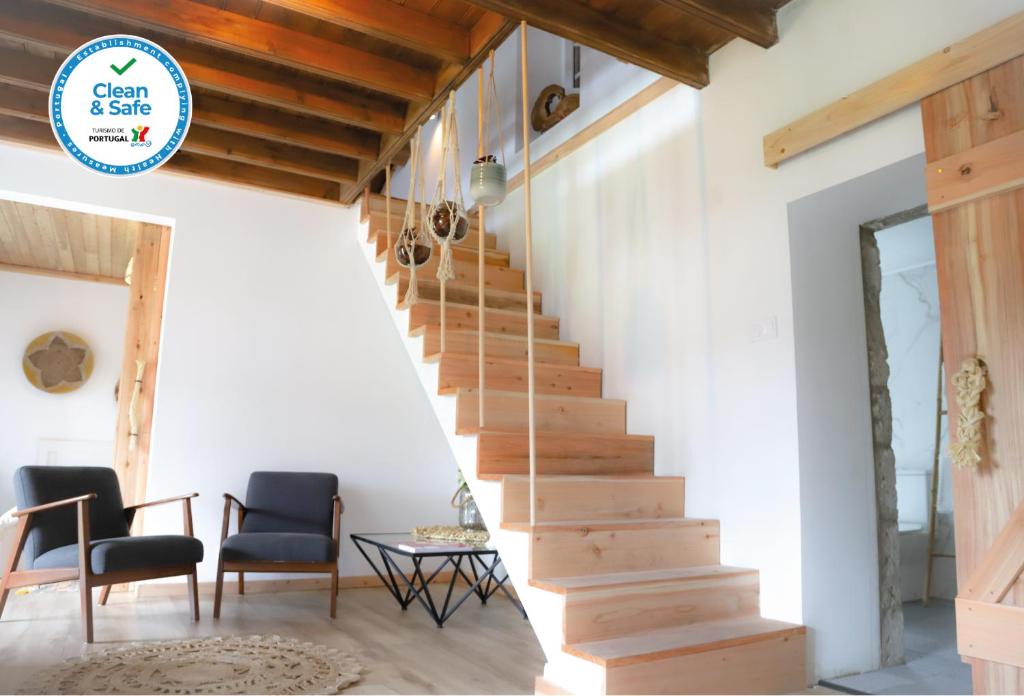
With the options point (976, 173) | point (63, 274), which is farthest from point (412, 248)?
point (63, 274)

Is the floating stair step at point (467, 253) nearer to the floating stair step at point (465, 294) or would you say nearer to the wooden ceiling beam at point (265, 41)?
the floating stair step at point (465, 294)

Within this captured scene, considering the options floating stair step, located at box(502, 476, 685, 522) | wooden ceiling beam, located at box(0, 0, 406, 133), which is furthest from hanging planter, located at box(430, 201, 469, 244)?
floating stair step, located at box(502, 476, 685, 522)

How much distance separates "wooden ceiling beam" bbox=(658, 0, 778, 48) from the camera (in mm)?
2906

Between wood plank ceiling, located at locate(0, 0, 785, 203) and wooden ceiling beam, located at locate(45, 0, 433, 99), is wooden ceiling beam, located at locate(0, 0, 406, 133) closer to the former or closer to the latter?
wood plank ceiling, located at locate(0, 0, 785, 203)

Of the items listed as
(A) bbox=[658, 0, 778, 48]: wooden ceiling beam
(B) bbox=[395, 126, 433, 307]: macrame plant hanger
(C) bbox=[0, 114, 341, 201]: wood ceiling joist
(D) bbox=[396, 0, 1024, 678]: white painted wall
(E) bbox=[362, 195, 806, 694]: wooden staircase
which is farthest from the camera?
(C) bbox=[0, 114, 341, 201]: wood ceiling joist

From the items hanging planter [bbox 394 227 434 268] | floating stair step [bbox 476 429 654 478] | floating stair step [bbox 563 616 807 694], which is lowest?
floating stair step [bbox 563 616 807 694]

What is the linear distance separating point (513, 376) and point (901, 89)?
81.9 inches

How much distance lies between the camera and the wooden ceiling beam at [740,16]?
9.53 feet

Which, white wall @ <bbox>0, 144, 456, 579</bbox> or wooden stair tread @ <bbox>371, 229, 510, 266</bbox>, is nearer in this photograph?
white wall @ <bbox>0, 144, 456, 579</bbox>

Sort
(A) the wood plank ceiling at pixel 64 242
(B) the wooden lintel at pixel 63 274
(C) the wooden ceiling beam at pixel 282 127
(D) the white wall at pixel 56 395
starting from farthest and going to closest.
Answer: (B) the wooden lintel at pixel 63 274, (D) the white wall at pixel 56 395, (A) the wood plank ceiling at pixel 64 242, (C) the wooden ceiling beam at pixel 282 127

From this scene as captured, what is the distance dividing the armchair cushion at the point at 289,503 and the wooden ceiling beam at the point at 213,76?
218 centimetres

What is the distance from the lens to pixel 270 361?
4.84 meters

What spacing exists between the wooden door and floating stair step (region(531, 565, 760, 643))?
81 cm

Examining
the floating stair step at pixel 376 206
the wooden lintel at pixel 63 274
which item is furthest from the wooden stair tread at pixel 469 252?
the wooden lintel at pixel 63 274
